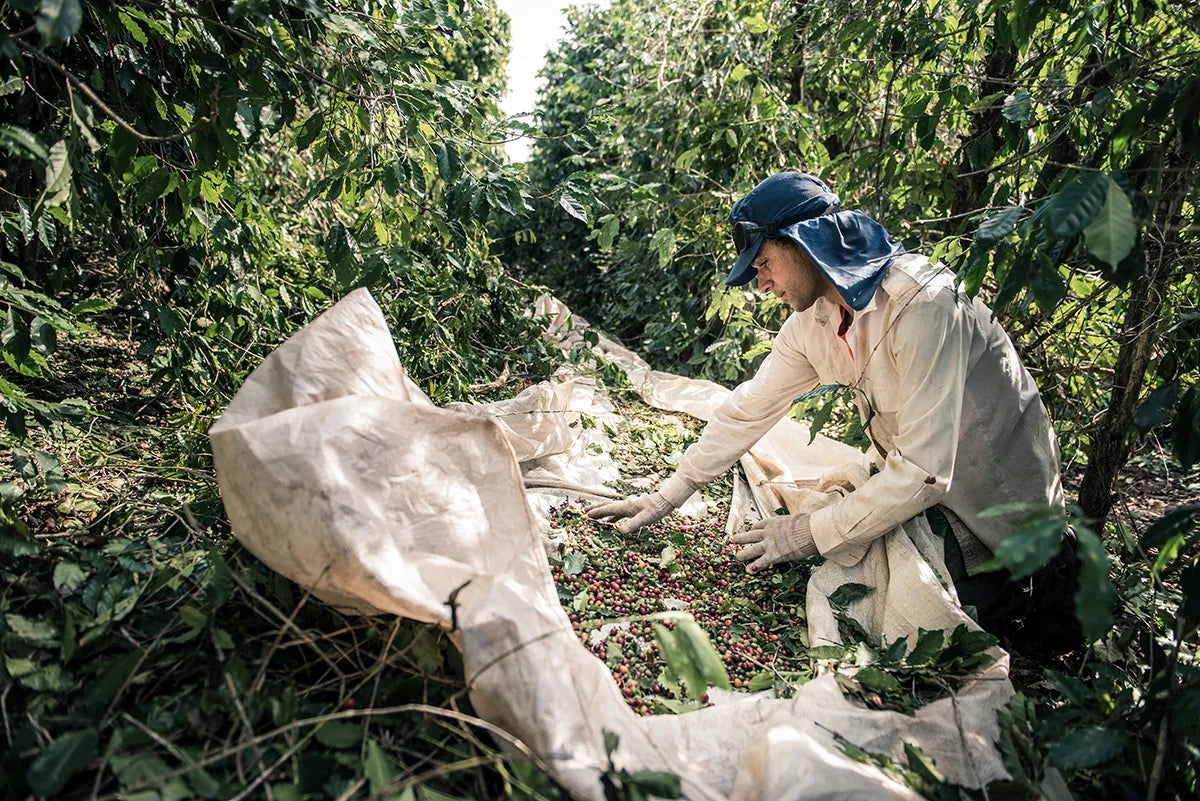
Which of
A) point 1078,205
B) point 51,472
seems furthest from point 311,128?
point 1078,205

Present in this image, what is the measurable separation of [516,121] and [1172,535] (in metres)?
1.79

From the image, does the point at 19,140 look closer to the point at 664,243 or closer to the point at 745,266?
the point at 745,266

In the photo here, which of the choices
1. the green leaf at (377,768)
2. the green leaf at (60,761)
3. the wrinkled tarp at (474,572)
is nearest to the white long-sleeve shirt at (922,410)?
the wrinkled tarp at (474,572)

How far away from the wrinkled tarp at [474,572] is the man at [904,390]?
1.75 ft

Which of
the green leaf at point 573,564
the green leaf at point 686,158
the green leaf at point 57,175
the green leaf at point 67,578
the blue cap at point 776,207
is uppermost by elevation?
the green leaf at point 686,158

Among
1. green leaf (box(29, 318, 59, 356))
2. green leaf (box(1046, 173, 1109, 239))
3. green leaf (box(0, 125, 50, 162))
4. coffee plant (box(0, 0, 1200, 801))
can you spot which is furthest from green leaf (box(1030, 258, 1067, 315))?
green leaf (box(29, 318, 59, 356))

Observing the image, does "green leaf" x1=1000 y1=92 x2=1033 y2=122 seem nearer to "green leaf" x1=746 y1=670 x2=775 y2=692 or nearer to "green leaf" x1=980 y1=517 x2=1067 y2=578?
"green leaf" x1=980 y1=517 x2=1067 y2=578

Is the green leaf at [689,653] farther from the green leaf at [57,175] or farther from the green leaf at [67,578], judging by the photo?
the green leaf at [57,175]

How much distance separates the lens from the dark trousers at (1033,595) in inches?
80.9

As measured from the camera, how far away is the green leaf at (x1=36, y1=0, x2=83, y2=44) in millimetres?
981

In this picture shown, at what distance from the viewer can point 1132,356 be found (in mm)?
2287

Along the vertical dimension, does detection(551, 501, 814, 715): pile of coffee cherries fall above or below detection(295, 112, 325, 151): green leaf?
below

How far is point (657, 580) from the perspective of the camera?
204 centimetres

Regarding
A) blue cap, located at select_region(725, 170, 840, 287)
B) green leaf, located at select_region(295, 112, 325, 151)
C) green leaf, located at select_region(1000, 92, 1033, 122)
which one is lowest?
green leaf, located at select_region(295, 112, 325, 151)
